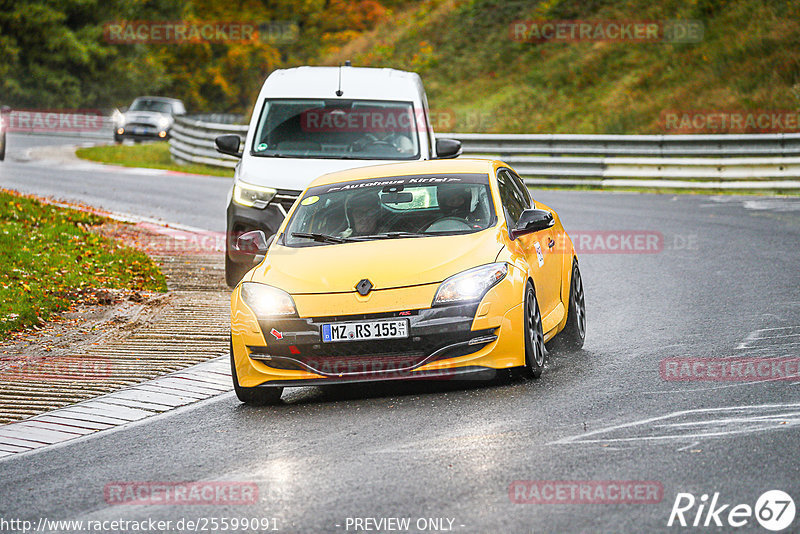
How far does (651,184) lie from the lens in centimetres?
2514

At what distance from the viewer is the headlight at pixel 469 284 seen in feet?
26.0

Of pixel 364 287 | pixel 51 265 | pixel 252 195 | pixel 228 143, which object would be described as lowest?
pixel 51 265

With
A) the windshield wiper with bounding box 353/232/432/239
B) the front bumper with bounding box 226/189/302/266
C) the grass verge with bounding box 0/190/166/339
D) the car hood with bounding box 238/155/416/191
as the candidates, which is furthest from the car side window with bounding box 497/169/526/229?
the grass verge with bounding box 0/190/166/339

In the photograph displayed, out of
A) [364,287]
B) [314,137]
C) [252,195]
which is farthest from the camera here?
[314,137]

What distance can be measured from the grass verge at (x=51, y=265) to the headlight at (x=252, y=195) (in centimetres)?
140

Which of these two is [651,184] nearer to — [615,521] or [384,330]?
[384,330]

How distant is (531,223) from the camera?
8820mm

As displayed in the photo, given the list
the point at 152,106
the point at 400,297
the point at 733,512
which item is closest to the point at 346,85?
the point at 400,297

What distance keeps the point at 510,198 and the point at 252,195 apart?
12.9ft

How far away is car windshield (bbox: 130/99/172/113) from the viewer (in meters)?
47.1

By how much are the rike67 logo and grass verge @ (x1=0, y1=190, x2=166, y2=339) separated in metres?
7.26

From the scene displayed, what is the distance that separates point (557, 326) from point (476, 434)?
245 centimetres

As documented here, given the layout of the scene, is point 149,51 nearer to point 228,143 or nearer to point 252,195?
point 228,143

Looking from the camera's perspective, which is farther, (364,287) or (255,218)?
(255,218)
